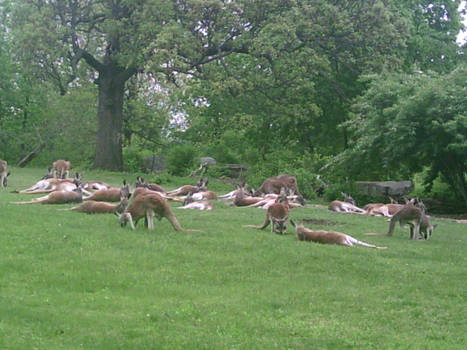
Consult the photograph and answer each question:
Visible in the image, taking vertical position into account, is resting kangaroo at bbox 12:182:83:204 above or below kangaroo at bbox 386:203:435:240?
below

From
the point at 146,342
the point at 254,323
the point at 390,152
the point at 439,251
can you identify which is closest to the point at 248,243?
the point at 439,251

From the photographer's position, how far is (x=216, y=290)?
332 inches

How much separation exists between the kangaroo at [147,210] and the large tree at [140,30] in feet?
40.4

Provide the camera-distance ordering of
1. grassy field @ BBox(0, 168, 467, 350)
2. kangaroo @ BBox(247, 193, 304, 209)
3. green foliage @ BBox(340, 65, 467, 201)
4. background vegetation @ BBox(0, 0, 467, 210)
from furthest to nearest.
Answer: background vegetation @ BBox(0, 0, 467, 210), green foliage @ BBox(340, 65, 467, 201), kangaroo @ BBox(247, 193, 304, 209), grassy field @ BBox(0, 168, 467, 350)

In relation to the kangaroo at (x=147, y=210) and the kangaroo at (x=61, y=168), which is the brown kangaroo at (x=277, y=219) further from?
the kangaroo at (x=61, y=168)

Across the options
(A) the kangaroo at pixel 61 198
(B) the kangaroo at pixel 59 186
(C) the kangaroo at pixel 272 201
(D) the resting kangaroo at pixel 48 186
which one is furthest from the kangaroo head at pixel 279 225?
(D) the resting kangaroo at pixel 48 186

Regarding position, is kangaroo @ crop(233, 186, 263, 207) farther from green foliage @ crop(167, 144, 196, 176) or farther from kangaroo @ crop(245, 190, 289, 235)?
green foliage @ crop(167, 144, 196, 176)

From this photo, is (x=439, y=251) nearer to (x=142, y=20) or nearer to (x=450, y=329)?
(x=450, y=329)

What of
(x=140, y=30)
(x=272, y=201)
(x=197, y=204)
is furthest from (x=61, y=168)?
(x=272, y=201)

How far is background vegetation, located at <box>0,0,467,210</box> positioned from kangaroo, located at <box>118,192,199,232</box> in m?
9.13

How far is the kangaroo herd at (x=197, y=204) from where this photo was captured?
40.8ft

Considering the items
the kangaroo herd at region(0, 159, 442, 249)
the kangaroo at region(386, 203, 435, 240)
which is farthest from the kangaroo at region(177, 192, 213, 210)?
the kangaroo at region(386, 203, 435, 240)

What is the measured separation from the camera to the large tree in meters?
24.5

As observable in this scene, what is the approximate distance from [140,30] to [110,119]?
6.23m
